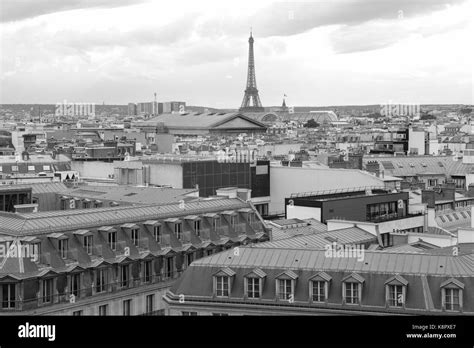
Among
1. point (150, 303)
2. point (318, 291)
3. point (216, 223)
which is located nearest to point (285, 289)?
point (318, 291)

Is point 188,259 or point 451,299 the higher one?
point 451,299

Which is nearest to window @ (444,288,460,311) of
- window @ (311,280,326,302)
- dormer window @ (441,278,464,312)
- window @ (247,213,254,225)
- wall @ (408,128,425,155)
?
dormer window @ (441,278,464,312)

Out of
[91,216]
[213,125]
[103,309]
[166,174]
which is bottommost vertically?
[103,309]

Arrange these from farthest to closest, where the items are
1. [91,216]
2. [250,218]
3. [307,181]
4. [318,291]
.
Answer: [307,181]
[250,218]
[91,216]
[318,291]

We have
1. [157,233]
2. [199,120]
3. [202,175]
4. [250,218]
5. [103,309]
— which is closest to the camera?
[103,309]

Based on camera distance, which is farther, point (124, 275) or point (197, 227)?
point (197, 227)

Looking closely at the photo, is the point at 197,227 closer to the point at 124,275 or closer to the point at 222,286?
the point at 124,275
